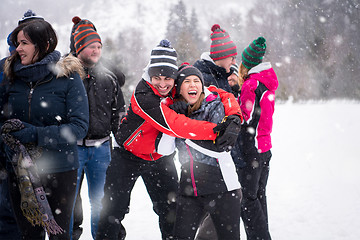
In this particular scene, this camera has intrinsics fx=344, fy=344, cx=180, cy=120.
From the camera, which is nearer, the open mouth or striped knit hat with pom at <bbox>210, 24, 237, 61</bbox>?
the open mouth

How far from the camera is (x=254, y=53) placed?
158 inches

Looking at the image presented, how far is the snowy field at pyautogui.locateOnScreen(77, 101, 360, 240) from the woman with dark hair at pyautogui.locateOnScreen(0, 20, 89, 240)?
204 centimetres

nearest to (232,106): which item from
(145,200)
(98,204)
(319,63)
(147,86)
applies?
(147,86)

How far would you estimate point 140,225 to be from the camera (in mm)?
5086

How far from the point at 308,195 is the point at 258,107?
343 cm

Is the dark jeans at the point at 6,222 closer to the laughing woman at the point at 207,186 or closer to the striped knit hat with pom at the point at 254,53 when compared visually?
the laughing woman at the point at 207,186

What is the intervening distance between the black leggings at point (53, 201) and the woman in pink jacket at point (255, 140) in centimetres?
197

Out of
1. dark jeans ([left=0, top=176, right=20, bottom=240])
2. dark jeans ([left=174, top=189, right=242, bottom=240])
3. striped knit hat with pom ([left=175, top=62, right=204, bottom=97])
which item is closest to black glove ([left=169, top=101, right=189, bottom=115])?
striped knit hat with pom ([left=175, top=62, right=204, bottom=97])

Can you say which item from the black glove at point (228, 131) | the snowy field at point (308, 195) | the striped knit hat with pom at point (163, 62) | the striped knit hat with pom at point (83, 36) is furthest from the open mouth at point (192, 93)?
the snowy field at point (308, 195)

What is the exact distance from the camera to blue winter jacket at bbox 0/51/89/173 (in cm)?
259

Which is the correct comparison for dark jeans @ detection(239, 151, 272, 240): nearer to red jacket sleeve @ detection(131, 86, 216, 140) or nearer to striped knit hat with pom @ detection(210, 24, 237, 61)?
striped knit hat with pom @ detection(210, 24, 237, 61)

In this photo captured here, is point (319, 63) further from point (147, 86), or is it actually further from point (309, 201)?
point (147, 86)

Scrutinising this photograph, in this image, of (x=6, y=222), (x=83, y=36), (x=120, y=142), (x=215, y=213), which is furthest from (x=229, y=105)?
(x=6, y=222)

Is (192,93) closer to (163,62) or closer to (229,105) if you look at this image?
(229,105)
